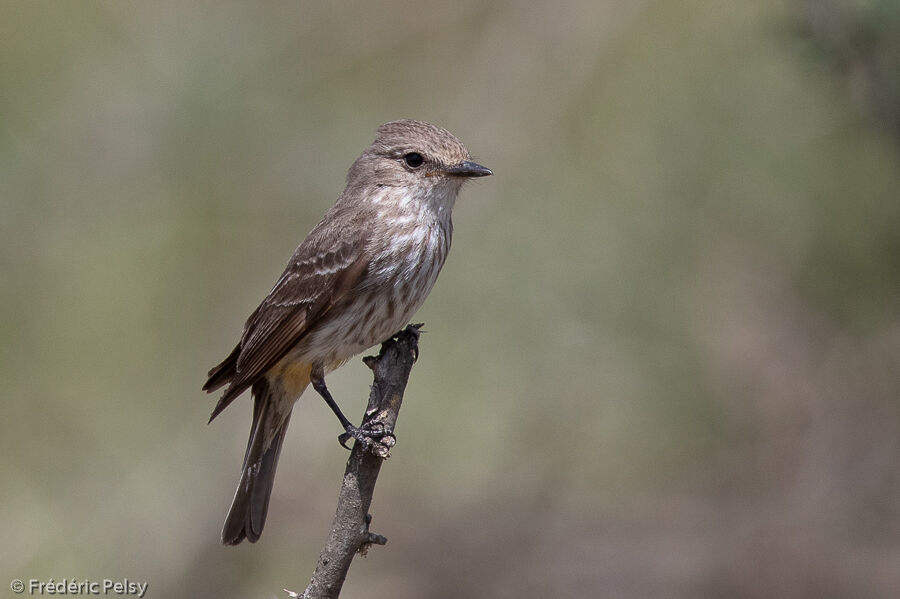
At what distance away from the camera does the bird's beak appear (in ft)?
17.1

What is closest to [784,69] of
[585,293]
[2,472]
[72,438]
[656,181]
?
[656,181]

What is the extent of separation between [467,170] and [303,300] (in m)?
0.95

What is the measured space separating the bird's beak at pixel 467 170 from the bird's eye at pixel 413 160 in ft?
0.49

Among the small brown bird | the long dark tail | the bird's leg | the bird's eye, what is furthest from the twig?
the bird's eye

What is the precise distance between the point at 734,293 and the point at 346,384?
2668 millimetres

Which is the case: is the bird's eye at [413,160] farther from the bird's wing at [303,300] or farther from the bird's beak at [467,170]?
the bird's wing at [303,300]

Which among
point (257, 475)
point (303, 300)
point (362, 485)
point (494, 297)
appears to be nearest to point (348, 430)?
point (362, 485)

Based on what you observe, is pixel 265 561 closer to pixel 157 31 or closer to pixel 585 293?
pixel 585 293

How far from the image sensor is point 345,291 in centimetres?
512

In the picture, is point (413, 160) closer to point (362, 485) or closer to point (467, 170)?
point (467, 170)

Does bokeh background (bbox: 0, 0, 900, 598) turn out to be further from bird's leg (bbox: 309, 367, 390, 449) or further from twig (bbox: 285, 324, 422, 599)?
twig (bbox: 285, 324, 422, 599)

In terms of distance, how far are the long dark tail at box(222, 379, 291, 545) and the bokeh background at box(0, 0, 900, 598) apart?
7.58ft

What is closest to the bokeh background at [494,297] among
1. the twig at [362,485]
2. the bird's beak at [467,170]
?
the bird's beak at [467,170]

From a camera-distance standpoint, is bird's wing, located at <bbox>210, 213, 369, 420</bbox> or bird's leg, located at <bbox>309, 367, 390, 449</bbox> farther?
bird's wing, located at <bbox>210, 213, 369, 420</bbox>
